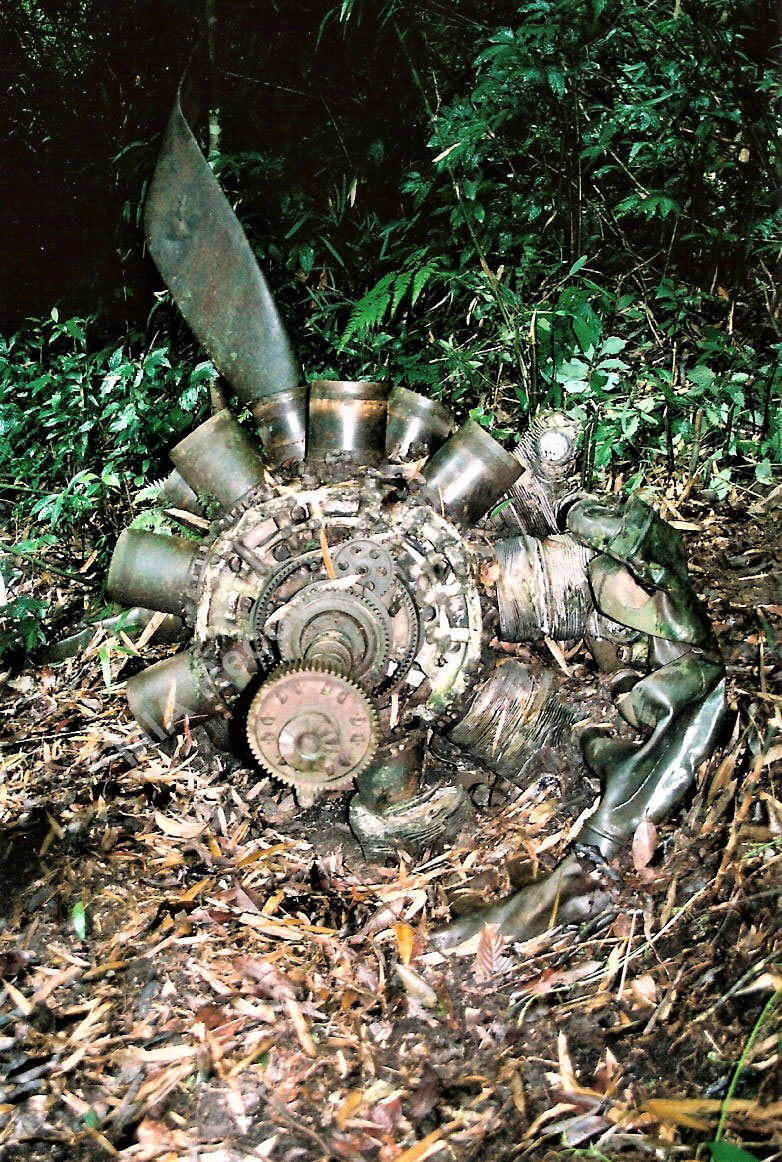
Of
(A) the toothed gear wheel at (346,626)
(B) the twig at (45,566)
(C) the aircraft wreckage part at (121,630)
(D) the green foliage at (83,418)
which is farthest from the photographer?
(D) the green foliage at (83,418)

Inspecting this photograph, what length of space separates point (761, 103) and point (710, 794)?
10.2 ft

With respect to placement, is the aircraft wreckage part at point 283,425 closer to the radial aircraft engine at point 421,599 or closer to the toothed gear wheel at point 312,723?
the radial aircraft engine at point 421,599

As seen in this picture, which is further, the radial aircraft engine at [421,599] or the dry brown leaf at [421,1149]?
the radial aircraft engine at [421,599]

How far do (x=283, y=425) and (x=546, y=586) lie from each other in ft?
3.08

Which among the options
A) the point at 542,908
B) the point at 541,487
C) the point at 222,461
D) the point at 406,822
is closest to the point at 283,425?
the point at 222,461

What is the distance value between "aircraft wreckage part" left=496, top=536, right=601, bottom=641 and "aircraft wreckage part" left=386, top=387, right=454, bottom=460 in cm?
41

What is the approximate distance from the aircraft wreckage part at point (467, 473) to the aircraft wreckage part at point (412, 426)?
0.10 metres

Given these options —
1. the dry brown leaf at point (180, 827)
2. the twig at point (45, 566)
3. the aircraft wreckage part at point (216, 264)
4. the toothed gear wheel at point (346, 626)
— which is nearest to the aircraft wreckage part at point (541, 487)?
the toothed gear wheel at point (346, 626)

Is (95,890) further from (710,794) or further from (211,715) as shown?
(710,794)

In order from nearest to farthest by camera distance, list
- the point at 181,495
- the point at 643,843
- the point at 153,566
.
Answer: the point at 643,843 < the point at 153,566 < the point at 181,495

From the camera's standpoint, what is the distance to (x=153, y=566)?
112 inches

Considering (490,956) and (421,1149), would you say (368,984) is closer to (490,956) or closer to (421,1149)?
(490,956)

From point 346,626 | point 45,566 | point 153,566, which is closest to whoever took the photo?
point 346,626

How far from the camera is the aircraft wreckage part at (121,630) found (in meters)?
3.21
